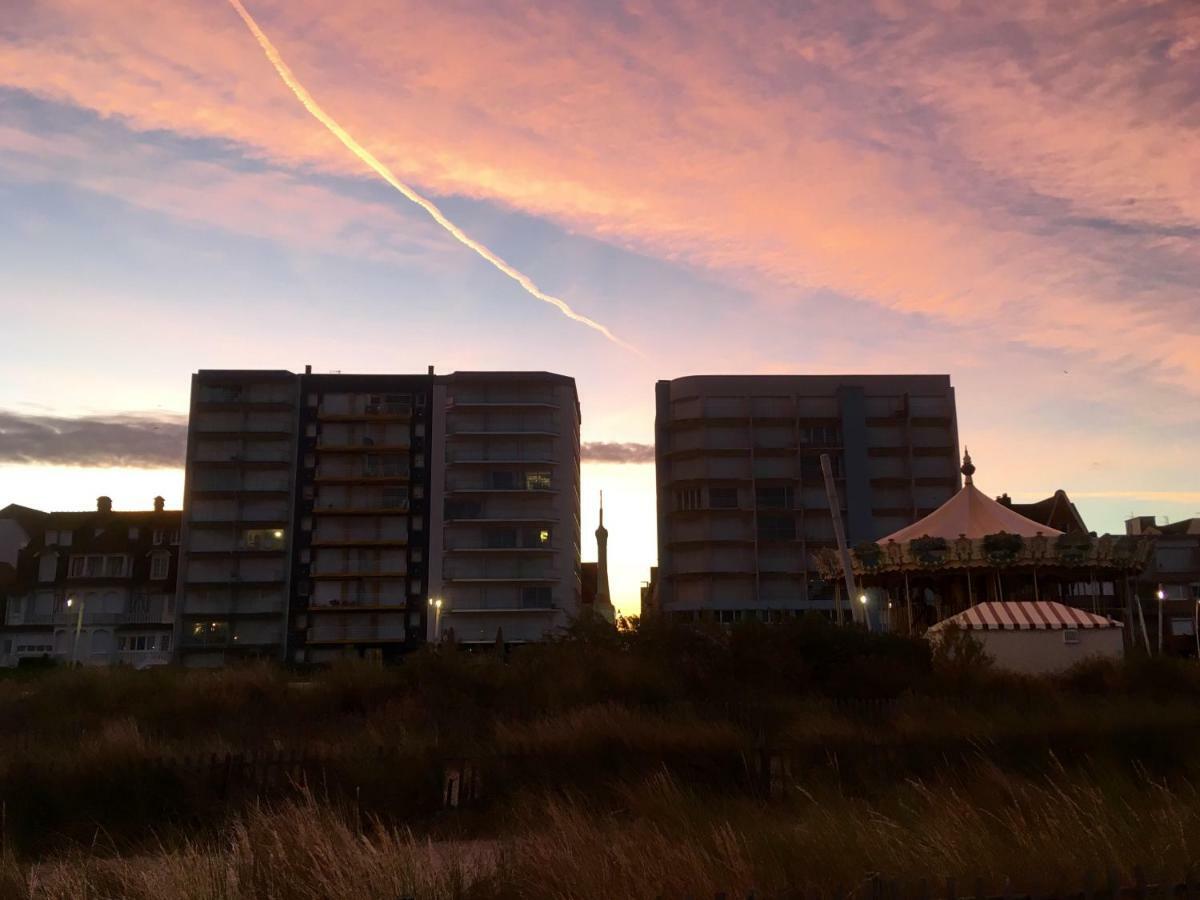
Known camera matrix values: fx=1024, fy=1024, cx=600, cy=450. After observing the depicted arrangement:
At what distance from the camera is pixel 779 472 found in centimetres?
8512

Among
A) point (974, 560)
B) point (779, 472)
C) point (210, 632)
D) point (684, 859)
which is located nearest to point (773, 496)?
point (779, 472)

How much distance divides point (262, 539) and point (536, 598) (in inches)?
904

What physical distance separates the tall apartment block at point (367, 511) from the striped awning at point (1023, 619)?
5639 centimetres

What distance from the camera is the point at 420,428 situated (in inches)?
3403

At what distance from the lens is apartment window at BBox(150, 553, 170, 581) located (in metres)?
83.4

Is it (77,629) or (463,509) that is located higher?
(463,509)

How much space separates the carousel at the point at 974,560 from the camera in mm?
29594

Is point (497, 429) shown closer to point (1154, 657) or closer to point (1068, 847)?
point (1154, 657)

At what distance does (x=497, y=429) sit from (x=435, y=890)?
259ft

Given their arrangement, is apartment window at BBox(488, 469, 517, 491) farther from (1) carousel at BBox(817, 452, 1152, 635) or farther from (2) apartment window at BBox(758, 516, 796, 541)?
(1) carousel at BBox(817, 452, 1152, 635)

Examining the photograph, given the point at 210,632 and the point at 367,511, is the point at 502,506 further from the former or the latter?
the point at 210,632

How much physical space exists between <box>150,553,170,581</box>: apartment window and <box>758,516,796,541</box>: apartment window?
48495mm

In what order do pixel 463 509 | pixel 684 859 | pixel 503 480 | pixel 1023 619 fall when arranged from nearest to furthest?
pixel 684 859, pixel 1023 619, pixel 463 509, pixel 503 480

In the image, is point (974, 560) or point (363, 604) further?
point (363, 604)
